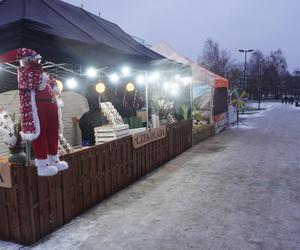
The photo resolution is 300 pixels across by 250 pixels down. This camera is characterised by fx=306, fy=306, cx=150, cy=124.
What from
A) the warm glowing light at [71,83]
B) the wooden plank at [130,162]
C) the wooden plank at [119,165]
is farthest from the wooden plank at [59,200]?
the warm glowing light at [71,83]

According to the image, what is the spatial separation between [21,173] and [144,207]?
1.96 meters

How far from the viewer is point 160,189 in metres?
5.64

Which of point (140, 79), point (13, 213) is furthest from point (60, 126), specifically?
point (140, 79)

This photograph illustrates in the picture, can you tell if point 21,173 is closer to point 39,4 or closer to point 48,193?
point 48,193

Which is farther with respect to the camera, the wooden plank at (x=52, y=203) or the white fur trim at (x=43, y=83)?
the wooden plank at (x=52, y=203)

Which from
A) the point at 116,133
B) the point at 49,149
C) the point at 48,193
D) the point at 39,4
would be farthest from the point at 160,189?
the point at 39,4

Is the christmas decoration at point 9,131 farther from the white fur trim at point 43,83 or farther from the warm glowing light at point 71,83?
the warm glowing light at point 71,83

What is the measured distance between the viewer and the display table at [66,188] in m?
3.65

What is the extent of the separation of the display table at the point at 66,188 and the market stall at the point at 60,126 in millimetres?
12

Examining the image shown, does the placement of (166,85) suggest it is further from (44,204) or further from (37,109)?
(37,109)

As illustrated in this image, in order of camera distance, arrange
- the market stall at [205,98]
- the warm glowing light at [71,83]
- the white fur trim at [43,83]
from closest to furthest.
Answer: the white fur trim at [43,83]
the warm glowing light at [71,83]
the market stall at [205,98]

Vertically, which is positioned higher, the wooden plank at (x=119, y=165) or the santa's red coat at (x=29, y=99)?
the santa's red coat at (x=29, y=99)

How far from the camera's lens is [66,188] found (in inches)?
167

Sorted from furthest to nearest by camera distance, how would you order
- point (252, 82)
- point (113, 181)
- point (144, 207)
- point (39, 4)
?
point (252, 82) → point (113, 181) → point (144, 207) → point (39, 4)
